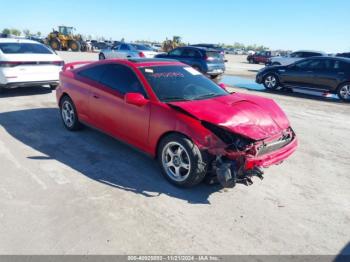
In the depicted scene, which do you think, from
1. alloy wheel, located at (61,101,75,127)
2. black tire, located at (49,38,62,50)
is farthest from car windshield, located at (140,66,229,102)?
black tire, located at (49,38,62,50)

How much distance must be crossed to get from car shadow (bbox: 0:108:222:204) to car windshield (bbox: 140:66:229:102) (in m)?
0.98

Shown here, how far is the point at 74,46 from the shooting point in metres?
33.8

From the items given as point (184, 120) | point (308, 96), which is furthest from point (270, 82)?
point (184, 120)

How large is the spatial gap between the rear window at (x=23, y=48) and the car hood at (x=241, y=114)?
21.4ft

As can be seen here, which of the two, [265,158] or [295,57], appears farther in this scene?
[295,57]

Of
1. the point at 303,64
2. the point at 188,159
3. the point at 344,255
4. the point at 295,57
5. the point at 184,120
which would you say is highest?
the point at 295,57

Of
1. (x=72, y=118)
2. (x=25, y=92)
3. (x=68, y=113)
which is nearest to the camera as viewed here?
(x=72, y=118)

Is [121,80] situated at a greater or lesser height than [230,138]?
greater

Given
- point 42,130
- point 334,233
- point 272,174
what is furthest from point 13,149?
point 334,233

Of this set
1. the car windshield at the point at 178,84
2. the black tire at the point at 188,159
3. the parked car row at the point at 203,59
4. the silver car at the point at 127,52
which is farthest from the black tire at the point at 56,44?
the black tire at the point at 188,159

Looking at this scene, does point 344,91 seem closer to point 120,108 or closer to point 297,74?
point 297,74

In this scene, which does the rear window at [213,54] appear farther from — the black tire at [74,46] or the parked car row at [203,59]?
the black tire at [74,46]

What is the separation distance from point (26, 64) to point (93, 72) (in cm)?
401

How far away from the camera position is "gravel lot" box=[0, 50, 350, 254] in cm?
299
